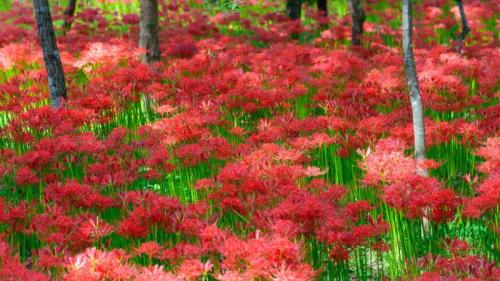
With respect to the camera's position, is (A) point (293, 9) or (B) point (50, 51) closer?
(B) point (50, 51)

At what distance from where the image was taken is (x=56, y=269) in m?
4.68

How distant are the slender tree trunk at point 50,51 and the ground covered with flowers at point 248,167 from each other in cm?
34

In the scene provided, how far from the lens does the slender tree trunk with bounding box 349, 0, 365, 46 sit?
12219mm

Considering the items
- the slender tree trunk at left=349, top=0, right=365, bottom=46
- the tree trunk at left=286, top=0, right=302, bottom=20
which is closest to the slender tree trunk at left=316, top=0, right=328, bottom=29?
the tree trunk at left=286, top=0, right=302, bottom=20

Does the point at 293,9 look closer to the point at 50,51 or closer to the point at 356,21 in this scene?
the point at 356,21

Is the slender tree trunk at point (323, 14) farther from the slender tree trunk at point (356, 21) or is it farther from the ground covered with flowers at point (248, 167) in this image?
the slender tree trunk at point (356, 21)

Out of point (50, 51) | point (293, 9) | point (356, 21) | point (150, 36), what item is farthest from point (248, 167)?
point (293, 9)

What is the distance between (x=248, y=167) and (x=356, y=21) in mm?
6853

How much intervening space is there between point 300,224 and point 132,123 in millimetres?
4940

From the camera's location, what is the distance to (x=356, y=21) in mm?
12289

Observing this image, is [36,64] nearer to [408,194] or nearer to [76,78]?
[76,78]

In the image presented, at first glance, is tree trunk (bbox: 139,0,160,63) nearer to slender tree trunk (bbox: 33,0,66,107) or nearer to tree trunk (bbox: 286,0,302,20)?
slender tree trunk (bbox: 33,0,66,107)

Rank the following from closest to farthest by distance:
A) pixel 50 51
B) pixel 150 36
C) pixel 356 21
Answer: pixel 50 51
pixel 150 36
pixel 356 21

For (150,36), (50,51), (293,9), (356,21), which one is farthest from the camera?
(293,9)
